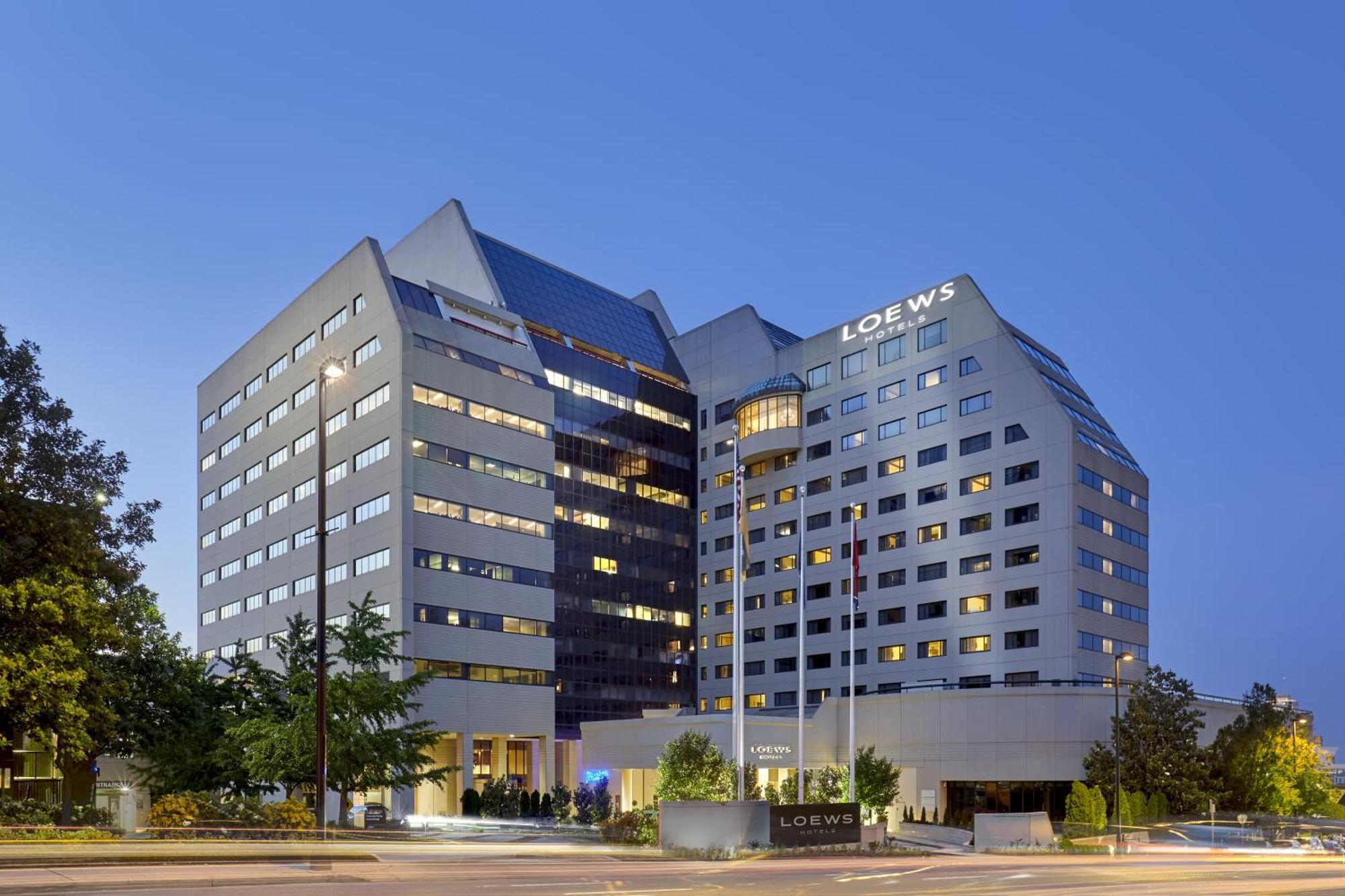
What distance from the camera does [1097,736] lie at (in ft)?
239

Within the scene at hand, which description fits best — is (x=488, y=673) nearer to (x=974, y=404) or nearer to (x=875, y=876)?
(x=974, y=404)

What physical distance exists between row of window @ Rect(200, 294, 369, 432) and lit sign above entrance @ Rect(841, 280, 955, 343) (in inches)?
1581

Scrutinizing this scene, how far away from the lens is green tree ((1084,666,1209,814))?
6581cm

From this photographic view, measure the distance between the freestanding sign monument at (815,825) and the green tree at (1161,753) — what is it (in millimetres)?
31415

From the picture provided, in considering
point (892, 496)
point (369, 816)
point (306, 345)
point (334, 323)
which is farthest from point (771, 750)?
point (306, 345)

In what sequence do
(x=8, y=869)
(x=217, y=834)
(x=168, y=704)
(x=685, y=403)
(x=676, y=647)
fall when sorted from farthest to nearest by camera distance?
(x=685, y=403) < (x=676, y=647) < (x=168, y=704) < (x=217, y=834) < (x=8, y=869)

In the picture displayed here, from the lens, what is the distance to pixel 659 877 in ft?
93.9

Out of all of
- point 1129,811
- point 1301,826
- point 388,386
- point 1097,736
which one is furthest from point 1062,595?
point 388,386

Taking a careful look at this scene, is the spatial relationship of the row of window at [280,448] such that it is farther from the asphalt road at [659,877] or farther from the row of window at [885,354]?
the asphalt road at [659,877]

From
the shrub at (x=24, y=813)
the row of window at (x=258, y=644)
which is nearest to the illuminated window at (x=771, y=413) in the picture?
the row of window at (x=258, y=644)

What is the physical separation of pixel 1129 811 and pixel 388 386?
5366cm

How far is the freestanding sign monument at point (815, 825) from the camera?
130ft

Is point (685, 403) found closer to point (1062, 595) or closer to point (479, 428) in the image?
point (479, 428)

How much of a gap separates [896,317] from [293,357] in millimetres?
49810
